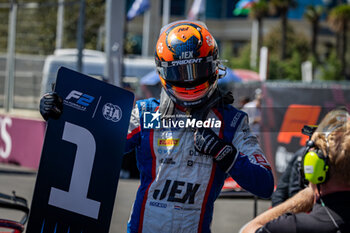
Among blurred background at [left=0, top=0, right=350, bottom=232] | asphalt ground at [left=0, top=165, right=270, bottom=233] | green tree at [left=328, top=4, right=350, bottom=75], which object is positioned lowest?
asphalt ground at [left=0, top=165, right=270, bottom=233]

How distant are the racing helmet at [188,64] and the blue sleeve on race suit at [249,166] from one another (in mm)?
241

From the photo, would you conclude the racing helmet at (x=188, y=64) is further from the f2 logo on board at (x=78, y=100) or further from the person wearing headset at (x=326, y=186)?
the person wearing headset at (x=326, y=186)

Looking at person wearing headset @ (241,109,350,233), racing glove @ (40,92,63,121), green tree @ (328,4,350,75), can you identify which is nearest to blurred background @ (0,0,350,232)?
person wearing headset @ (241,109,350,233)

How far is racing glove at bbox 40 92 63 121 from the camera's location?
2412 mm

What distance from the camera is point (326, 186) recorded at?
2525 mm

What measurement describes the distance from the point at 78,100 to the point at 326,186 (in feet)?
3.99

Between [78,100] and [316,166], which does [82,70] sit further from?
[316,166]

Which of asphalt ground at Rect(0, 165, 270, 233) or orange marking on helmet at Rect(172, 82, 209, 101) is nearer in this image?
orange marking on helmet at Rect(172, 82, 209, 101)

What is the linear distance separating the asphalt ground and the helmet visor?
4.17 metres

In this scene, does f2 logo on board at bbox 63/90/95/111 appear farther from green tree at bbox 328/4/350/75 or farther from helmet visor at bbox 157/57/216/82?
green tree at bbox 328/4/350/75

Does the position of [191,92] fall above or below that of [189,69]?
below

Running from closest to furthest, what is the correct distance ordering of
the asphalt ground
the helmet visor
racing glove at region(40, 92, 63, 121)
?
racing glove at region(40, 92, 63, 121), the helmet visor, the asphalt ground

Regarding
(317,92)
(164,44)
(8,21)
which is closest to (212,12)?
(8,21)

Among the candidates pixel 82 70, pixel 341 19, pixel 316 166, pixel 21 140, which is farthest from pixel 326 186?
pixel 341 19
